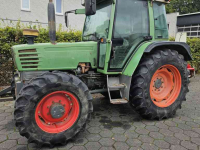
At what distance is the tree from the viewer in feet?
132

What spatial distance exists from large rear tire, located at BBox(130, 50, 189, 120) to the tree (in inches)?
1632

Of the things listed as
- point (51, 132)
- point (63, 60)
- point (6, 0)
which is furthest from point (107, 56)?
point (6, 0)

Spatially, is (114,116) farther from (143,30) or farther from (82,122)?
(143,30)

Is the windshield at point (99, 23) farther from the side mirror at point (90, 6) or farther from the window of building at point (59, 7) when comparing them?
the window of building at point (59, 7)

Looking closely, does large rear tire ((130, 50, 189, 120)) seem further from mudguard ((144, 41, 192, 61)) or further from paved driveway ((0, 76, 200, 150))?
paved driveway ((0, 76, 200, 150))

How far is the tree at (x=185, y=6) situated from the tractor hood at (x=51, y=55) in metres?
42.4

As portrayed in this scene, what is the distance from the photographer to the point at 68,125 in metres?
2.52

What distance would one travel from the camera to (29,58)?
2711 mm

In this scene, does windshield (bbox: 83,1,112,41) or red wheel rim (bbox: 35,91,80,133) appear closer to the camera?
red wheel rim (bbox: 35,91,80,133)

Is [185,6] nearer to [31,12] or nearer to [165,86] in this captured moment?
[31,12]

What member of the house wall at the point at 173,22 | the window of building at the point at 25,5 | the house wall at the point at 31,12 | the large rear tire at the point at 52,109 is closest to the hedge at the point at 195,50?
the house wall at the point at 31,12

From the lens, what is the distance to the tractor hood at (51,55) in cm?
268

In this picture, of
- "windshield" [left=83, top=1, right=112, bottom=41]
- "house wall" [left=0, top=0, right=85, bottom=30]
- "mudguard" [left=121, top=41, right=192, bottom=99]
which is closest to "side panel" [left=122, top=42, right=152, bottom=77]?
"mudguard" [left=121, top=41, right=192, bottom=99]

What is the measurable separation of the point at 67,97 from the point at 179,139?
1863 millimetres
